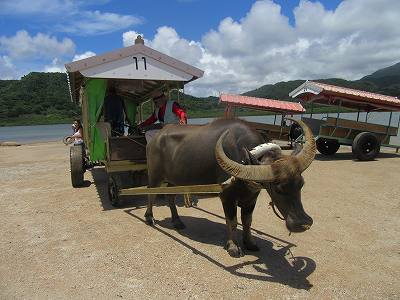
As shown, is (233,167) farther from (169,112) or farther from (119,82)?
(119,82)

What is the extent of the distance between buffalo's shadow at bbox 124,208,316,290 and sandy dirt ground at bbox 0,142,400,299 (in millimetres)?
13

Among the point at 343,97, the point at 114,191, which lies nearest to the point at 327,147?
the point at 343,97

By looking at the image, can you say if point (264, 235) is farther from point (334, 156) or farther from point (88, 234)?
point (334, 156)

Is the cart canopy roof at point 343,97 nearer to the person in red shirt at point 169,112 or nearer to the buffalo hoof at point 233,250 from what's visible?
the person in red shirt at point 169,112

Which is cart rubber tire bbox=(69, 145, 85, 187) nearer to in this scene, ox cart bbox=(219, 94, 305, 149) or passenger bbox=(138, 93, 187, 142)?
passenger bbox=(138, 93, 187, 142)

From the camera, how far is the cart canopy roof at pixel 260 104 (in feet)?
49.9

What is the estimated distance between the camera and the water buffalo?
3.43 metres

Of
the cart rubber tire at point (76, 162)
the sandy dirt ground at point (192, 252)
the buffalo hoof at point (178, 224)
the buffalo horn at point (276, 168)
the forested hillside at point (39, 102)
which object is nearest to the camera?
the buffalo horn at point (276, 168)

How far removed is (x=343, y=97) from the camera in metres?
12.5

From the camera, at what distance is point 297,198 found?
3482mm

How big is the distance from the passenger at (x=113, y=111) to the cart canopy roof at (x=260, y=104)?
25.3ft

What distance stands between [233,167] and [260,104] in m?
12.2

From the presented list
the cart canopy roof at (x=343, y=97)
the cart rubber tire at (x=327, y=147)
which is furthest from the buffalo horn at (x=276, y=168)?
the cart rubber tire at (x=327, y=147)

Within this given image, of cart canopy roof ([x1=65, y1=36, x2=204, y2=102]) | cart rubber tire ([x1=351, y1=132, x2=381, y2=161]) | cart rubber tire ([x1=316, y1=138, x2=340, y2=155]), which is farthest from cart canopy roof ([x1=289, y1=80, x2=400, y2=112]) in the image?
cart canopy roof ([x1=65, y1=36, x2=204, y2=102])
